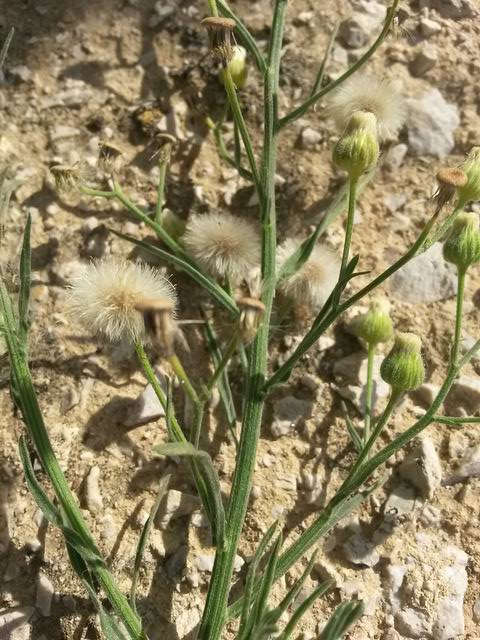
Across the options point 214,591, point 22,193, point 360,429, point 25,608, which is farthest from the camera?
point 22,193

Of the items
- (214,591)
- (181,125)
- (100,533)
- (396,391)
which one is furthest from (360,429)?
(181,125)

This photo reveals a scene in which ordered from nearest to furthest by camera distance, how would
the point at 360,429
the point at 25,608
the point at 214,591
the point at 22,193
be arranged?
1. the point at 214,591
2. the point at 25,608
3. the point at 360,429
4. the point at 22,193

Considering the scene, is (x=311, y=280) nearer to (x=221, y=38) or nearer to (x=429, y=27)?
(x=221, y=38)

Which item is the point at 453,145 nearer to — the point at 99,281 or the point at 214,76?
the point at 214,76

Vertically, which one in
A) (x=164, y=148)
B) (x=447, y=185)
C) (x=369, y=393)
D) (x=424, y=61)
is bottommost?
(x=369, y=393)

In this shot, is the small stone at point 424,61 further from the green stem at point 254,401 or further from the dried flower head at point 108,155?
the dried flower head at point 108,155

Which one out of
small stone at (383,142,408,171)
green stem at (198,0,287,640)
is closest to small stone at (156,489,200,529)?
green stem at (198,0,287,640)

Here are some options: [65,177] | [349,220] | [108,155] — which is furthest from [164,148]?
[349,220]
